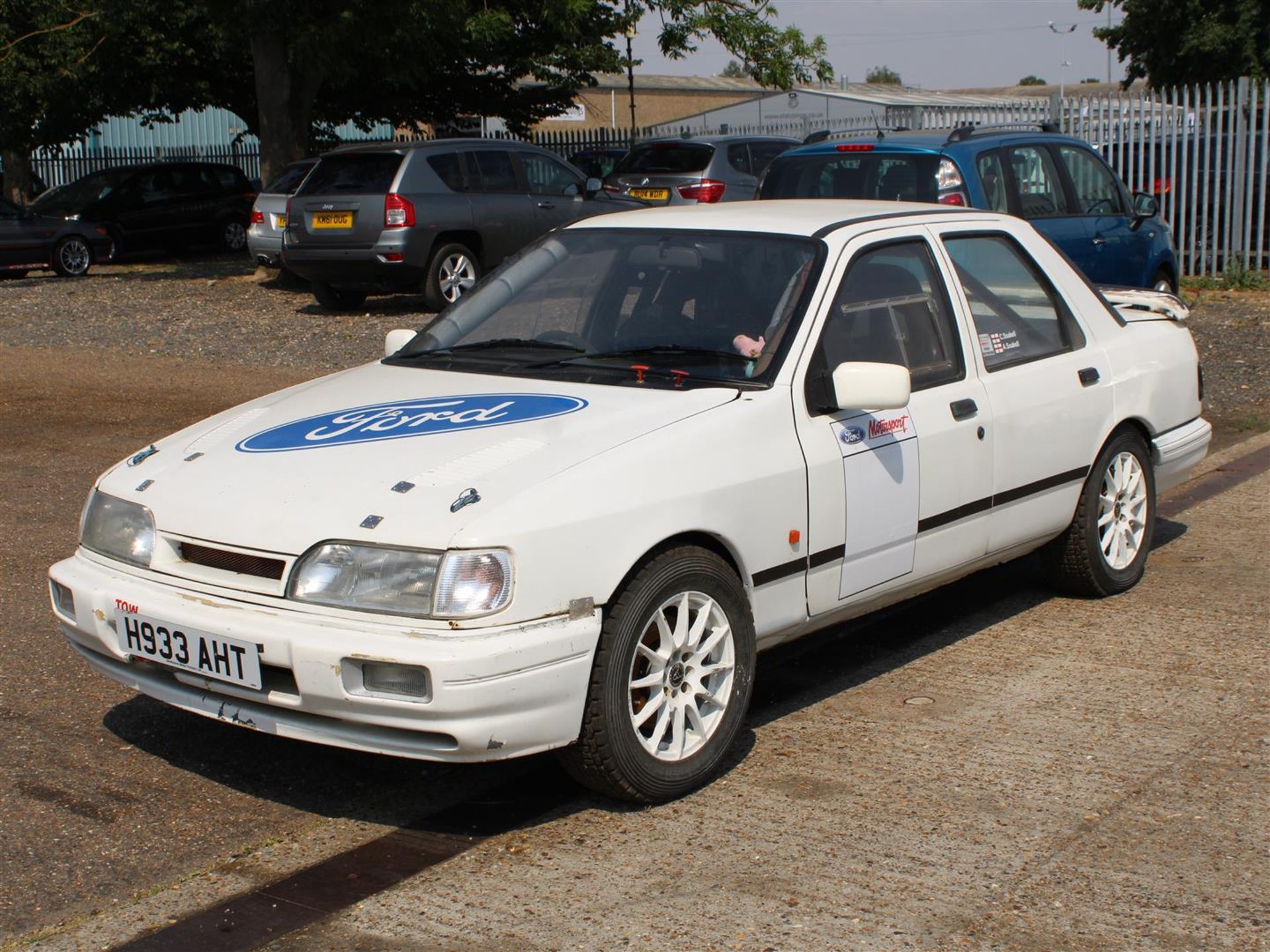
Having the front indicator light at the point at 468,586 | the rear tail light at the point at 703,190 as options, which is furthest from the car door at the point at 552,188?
the front indicator light at the point at 468,586

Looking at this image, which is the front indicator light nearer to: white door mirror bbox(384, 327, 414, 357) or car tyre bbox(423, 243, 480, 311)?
white door mirror bbox(384, 327, 414, 357)

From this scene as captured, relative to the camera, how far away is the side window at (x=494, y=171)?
16422mm

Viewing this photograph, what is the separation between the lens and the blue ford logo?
4715 mm

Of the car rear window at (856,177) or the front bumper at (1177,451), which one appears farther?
the car rear window at (856,177)

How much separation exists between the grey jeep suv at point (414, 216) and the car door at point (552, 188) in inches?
0.7

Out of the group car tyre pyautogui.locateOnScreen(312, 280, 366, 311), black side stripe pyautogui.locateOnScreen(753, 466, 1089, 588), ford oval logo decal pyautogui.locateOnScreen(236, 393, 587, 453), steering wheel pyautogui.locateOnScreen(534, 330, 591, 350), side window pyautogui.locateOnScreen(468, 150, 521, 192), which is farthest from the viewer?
car tyre pyautogui.locateOnScreen(312, 280, 366, 311)

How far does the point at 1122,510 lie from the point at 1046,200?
5.31 meters

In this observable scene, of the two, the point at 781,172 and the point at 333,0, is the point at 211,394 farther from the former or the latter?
the point at 333,0

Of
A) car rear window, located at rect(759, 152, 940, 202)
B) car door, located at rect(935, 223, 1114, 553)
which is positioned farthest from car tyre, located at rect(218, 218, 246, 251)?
car door, located at rect(935, 223, 1114, 553)

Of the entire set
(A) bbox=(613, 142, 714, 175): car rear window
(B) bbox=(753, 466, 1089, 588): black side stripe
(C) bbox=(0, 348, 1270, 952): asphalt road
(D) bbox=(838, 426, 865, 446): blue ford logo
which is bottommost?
(C) bbox=(0, 348, 1270, 952): asphalt road

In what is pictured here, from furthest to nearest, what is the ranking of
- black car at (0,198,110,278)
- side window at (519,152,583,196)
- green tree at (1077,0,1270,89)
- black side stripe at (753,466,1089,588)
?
green tree at (1077,0,1270,89) → black car at (0,198,110,278) → side window at (519,152,583,196) → black side stripe at (753,466,1089,588)

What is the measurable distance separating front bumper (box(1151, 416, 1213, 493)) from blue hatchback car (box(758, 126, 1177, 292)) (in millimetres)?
3530

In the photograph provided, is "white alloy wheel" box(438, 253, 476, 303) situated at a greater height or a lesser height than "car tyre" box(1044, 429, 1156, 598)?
greater

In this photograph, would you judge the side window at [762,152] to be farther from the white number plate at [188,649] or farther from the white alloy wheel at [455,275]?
the white number plate at [188,649]
